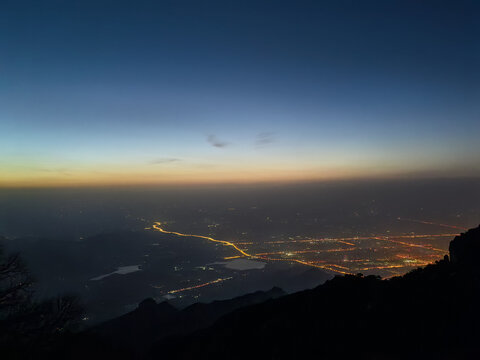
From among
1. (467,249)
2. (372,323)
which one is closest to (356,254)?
(467,249)

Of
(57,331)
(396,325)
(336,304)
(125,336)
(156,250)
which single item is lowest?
(156,250)

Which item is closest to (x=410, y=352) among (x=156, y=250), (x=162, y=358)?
(x=162, y=358)

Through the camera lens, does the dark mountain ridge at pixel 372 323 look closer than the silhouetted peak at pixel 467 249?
Yes

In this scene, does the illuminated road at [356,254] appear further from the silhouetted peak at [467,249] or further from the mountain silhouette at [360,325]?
the mountain silhouette at [360,325]

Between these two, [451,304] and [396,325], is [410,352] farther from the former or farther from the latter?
[451,304]

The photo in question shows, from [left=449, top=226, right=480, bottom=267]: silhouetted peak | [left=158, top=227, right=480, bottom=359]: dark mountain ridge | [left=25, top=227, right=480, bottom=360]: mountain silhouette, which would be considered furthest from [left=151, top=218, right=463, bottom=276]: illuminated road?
[left=158, top=227, right=480, bottom=359]: dark mountain ridge

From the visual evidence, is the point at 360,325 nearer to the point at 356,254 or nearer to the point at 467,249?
the point at 467,249

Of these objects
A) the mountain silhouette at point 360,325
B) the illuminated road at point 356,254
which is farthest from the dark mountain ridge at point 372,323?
the illuminated road at point 356,254

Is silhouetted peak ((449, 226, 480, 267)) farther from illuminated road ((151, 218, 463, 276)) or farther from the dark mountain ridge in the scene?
illuminated road ((151, 218, 463, 276))

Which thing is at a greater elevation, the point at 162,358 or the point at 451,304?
the point at 451,304
